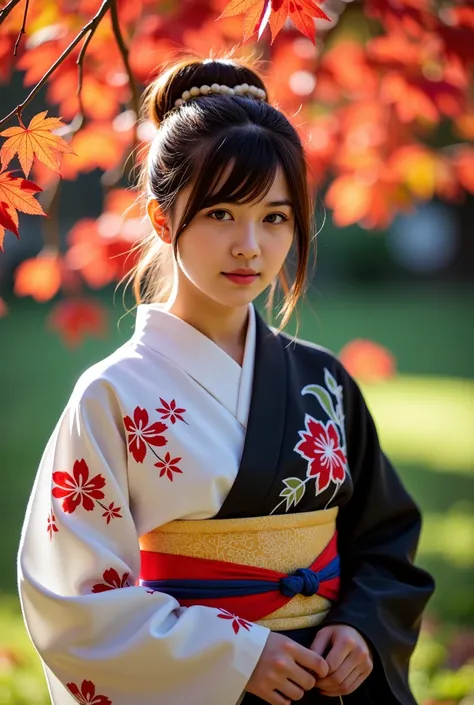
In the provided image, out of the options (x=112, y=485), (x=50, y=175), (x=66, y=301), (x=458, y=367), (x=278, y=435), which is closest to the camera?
(x=112, y=485)

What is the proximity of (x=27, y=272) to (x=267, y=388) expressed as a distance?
152cm

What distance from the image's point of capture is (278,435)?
5.61ft

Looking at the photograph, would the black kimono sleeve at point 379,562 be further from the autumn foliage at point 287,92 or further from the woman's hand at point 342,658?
the autumn foliage at point 287,92

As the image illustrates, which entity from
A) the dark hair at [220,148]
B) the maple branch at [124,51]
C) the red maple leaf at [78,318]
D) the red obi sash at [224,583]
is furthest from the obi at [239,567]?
the red maple leaf at [78,318]

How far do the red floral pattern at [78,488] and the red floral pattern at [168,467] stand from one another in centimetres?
10

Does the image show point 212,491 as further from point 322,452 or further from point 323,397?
point 323,397

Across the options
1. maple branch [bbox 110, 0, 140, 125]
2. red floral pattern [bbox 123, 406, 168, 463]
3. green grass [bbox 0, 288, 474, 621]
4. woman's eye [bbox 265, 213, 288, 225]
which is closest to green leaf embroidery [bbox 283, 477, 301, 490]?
red floral pattern [bbox 123, 406, 168, 463]

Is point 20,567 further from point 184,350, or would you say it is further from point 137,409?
point 184,350

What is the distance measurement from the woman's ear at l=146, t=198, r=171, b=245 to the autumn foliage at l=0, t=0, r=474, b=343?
1.56 ft

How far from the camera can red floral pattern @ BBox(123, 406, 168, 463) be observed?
1.60m

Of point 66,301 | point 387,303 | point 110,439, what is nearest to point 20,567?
point 110,439

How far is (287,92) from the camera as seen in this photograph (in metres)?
3.15

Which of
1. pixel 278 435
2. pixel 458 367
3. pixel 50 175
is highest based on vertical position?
pixel 50 175

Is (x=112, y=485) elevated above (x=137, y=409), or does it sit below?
below
